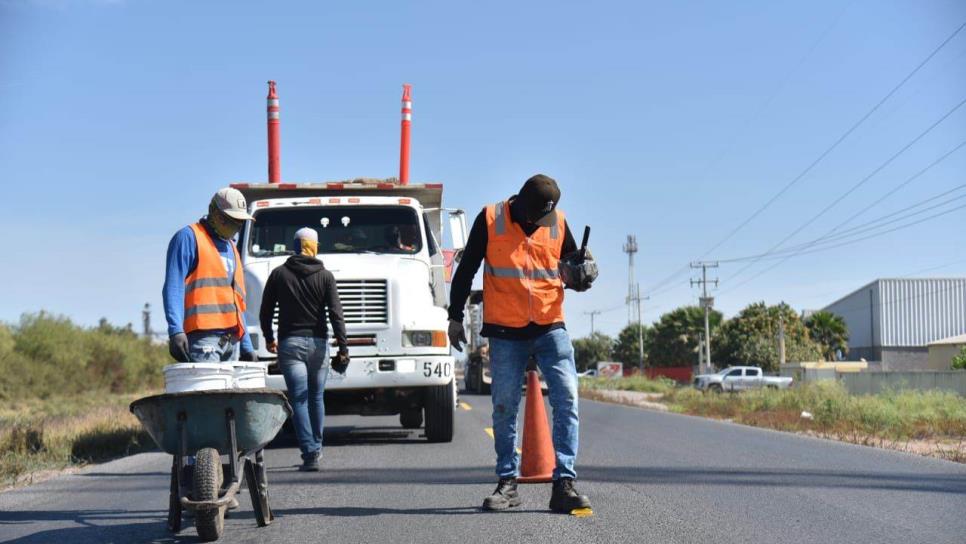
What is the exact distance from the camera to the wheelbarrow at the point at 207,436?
549 cm

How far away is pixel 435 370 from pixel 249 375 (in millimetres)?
4851

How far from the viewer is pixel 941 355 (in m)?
51.7

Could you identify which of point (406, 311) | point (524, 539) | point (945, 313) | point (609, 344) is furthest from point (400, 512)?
point (609, 344)

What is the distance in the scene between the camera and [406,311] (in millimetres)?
11070

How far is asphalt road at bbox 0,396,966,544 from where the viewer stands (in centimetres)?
599

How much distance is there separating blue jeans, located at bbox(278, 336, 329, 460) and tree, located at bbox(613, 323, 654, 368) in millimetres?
91635

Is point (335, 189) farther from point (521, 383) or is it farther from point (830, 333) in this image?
point (830, 333)

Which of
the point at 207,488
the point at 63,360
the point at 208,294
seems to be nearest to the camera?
the point at 207,488

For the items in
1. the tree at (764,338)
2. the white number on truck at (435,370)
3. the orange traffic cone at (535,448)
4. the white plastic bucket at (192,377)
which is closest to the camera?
the white plastic bucket at (192,377)

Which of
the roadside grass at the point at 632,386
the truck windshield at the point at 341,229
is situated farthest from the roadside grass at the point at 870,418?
the roadside grass at the point at 632,386

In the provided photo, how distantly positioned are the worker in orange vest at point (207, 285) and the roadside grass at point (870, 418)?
7717 mm

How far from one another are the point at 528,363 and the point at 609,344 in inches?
4611

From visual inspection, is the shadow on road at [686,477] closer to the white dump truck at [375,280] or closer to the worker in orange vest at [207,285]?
the white dump truck at [375,280]

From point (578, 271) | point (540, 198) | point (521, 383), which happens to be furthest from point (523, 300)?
point (540, 198)
